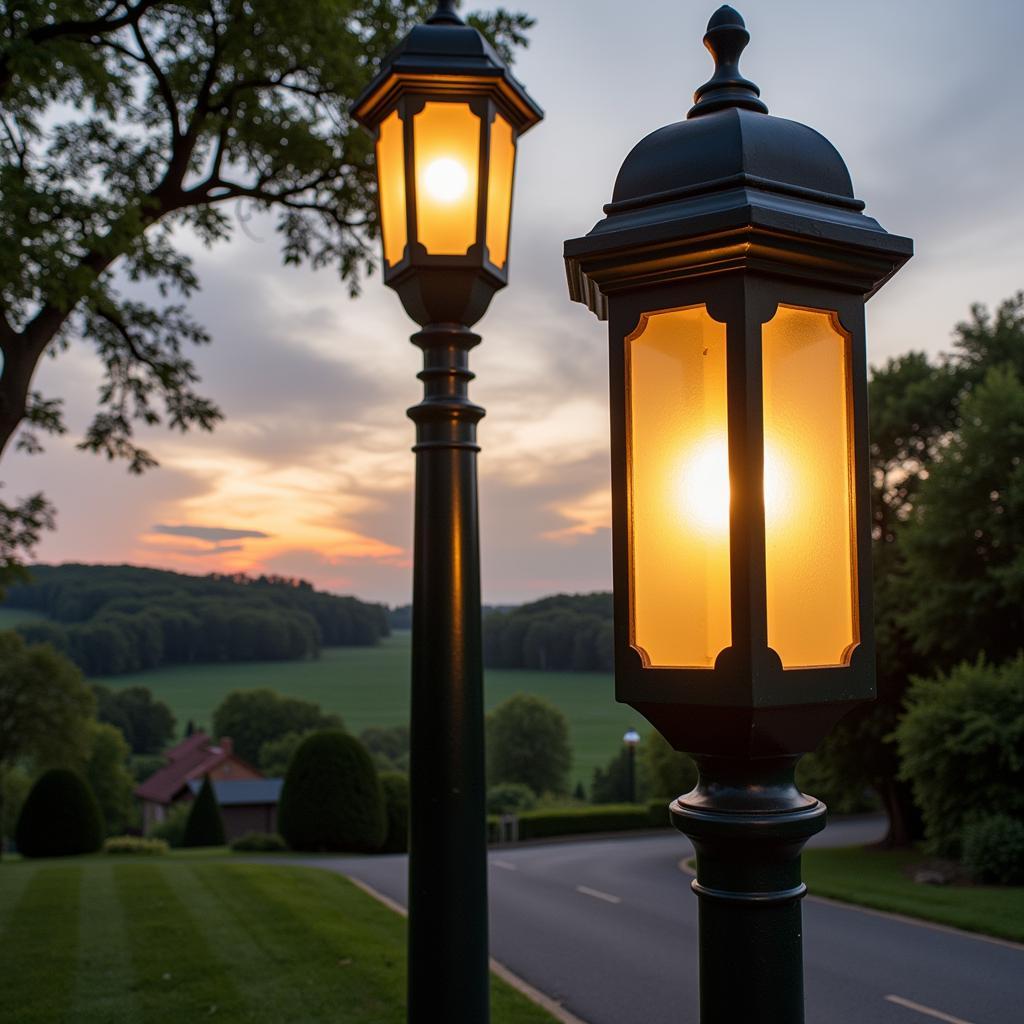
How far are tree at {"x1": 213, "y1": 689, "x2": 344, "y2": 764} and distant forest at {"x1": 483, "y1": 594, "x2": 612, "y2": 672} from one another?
1867cm

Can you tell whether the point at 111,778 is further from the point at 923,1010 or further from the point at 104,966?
the point at 923,1010

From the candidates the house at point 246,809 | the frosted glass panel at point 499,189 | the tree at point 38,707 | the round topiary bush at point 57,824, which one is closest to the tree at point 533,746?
the house at point 246,809

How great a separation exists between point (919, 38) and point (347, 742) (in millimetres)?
25191

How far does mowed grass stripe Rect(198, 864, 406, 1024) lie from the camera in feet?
21.8

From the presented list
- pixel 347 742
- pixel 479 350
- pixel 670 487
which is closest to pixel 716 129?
pixel 670 487

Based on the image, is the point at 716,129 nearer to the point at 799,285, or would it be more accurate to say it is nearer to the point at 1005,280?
the point at 799,285

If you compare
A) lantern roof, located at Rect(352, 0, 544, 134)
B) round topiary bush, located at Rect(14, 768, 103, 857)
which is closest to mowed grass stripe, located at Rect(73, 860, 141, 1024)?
lantern roof, located at Rect(352, 0, 544, 134)

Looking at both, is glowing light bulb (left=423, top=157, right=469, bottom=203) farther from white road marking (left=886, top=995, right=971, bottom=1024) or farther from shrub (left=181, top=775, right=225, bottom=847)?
shrub (left=181, top=775, right=225, bottom=847)

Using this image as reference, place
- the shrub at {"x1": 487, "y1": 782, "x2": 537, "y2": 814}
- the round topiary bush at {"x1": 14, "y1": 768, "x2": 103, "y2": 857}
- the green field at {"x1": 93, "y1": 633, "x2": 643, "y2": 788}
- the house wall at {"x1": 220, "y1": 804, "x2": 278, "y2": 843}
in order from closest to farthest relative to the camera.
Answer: the round topiary bush at {"x1": 14, "y1": 768, "x2": 103, "y2": 857}, the shrub at {"x1": 487, "y1": 782, "x2": 537, "y2": 814}, the house wall at {"x1": 220, "y1": 804, "x2": 278, "y2": 843}, the green field at {"x1": 93, "y1": 633, "x2": 643, "y2": 788}

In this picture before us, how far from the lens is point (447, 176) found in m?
2.38

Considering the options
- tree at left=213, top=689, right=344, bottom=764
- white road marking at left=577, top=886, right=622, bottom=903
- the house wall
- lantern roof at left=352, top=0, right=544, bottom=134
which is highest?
lantern roof at left=352, top=0, right=544, bottom=134

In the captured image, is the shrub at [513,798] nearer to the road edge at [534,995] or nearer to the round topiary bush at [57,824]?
the round topiary bush at [57,824]

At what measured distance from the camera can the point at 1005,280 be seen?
21.9m

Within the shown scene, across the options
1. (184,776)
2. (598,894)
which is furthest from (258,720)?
(598,894)
